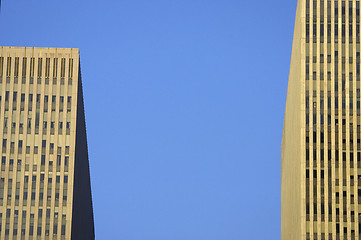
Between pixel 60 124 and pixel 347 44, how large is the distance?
201ft

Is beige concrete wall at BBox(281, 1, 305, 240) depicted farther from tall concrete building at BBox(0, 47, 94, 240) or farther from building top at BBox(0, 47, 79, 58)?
building top at BBox(0, 47, 79, 58)

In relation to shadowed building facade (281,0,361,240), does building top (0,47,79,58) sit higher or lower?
higher

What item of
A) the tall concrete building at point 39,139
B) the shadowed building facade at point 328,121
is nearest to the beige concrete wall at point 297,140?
the shadowed building facade at point 328,121

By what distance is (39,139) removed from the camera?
559 ft

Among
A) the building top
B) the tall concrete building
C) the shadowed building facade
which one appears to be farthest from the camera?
the building top

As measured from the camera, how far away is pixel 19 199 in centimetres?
16825

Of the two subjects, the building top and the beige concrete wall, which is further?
the building top

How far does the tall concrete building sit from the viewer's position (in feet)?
549

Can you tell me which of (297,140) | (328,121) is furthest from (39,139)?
(328,121)

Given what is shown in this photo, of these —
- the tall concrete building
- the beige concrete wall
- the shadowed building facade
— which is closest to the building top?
the tall concrete building

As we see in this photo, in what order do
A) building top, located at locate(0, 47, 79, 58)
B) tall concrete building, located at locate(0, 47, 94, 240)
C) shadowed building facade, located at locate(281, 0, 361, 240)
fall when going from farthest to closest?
1. building top, located at locate(0, 47, 79, 58)
2. tall concrete building, located at locate(0, 47, 94, 240)
3. shadowed building facade, located at locate(281, 0, 361, 240)

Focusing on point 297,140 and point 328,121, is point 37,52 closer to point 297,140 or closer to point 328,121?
point 297,140

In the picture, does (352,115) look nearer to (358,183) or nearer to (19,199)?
(358,183)

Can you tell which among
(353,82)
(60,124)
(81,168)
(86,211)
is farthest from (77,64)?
(353,82)
